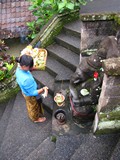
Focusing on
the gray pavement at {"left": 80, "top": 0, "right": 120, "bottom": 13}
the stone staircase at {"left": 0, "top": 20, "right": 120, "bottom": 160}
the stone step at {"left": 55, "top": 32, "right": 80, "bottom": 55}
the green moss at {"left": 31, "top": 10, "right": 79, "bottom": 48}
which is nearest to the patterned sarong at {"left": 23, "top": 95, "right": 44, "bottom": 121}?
the stone staircase at {"left": 0, "top": 20, "right": 120, "bottom": 160}

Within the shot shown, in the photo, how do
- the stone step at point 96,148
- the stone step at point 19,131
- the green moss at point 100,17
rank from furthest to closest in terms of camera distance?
the stone step at point 19,131
the green moss at point 100,17
the stone step at point 96,148

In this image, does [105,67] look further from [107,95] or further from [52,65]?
[52,65]

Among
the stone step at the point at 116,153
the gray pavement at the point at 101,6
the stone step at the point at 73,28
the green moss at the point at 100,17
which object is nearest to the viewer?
the stone step at the point at 116,153

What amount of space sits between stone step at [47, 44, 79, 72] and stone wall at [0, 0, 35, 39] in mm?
1988

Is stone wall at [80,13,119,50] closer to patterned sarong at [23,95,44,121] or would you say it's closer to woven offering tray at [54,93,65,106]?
woven offering tray at [54,93,65,106]

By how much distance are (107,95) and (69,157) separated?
142cm

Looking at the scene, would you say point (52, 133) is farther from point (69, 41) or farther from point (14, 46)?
point (14, 46)

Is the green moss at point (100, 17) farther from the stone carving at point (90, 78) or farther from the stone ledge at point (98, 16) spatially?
the stone carving at point (90, 78)

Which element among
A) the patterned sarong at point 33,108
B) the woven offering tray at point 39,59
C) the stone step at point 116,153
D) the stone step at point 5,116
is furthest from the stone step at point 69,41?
the stone step at point 116,153

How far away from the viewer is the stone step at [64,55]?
5488 millimetres

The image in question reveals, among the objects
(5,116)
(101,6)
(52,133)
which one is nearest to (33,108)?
(52,133)

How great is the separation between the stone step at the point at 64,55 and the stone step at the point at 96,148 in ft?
6.79

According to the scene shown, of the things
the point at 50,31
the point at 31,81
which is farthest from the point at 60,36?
the point at 31,81

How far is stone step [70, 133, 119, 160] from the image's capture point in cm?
362
